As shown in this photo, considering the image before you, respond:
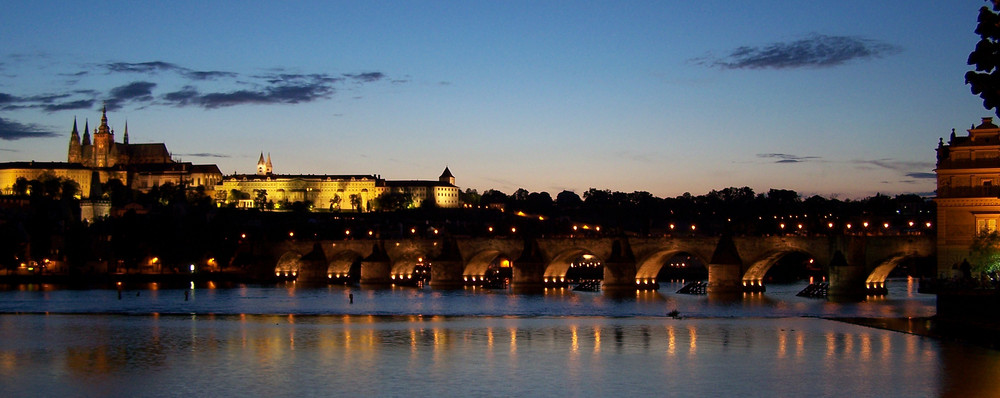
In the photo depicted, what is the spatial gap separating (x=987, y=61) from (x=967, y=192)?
116 ft

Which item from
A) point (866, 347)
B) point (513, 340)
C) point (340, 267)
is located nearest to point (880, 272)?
point (866, 347)

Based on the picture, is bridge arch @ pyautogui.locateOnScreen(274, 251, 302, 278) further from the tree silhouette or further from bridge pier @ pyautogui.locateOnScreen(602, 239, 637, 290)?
the tree silhouette

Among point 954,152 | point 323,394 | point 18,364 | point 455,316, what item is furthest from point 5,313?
point 954,152

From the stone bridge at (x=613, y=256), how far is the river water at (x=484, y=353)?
15.7ft

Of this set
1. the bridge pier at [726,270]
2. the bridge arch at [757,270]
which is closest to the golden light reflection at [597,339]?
the bridge pier at [726,270]

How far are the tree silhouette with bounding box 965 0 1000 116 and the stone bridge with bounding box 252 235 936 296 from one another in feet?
148

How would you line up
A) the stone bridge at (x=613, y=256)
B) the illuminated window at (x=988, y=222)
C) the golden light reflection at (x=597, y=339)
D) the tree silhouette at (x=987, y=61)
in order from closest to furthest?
the tree silhouette at (x=987, y=61) < the golden light reflection at (x=597, y=339) < the illuminated window at (x=988, y=222) < the stone bridge at (x=613, y=256)

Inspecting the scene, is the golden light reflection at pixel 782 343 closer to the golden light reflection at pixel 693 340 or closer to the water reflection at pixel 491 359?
the water reflection at pixel 491 359

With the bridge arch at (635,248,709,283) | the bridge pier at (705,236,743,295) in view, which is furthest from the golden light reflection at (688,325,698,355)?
the bridge arch at (635,248,709,283)

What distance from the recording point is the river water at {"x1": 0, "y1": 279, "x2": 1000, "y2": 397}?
99.0ft

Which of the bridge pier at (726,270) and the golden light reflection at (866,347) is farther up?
the bridge pier at (726,270)

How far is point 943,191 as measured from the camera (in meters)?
57.1

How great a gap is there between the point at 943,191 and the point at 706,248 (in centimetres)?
2564

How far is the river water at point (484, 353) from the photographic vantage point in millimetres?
30188
